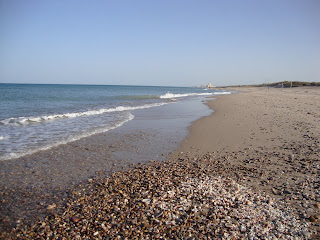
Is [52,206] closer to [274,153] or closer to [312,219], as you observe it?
[312,219]

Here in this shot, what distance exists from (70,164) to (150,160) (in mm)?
2459

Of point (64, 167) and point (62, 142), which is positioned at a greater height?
point (62, 142)

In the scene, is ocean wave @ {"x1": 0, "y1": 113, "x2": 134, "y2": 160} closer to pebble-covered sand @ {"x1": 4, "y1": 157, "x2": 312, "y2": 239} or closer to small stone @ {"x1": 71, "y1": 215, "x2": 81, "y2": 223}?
pebble-covered sand @ {"x1": 4, "y1": 157, "x2": 312, "y2": 239}

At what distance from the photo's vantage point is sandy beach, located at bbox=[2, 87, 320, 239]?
11.7 feet

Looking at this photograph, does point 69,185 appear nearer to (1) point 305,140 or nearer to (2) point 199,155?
(2) point 199,155

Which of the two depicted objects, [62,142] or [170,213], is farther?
[62,142]

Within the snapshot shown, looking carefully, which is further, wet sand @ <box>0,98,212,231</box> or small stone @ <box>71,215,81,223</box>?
wet sand @ <box>0,98,212,231</box>

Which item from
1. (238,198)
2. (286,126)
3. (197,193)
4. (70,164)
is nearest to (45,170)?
(70,164)

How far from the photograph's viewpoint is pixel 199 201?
14.3ft

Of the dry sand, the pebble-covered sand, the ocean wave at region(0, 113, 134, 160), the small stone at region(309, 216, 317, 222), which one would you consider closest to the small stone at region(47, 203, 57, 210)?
the pebble-covered sand

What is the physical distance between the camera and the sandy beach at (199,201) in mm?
3580

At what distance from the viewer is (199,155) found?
757cm

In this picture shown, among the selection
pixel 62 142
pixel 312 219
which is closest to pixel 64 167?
pixel 62 142

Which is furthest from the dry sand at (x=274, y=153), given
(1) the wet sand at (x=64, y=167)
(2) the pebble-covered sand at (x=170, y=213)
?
(1) the wet sand at (x=64, y=167)
